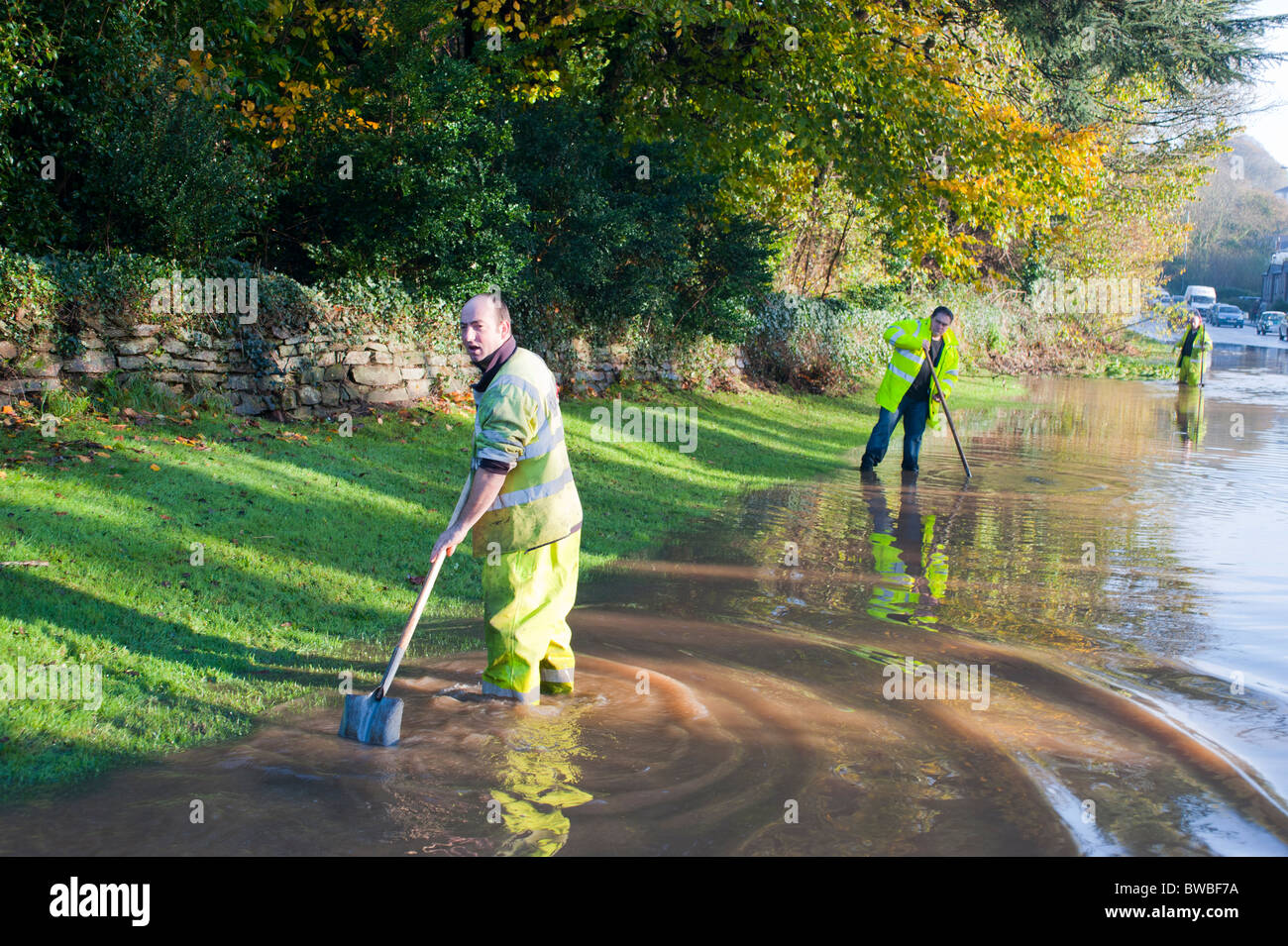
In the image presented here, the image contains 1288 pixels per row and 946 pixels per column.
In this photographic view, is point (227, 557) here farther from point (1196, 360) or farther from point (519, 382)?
point (1196, 360)

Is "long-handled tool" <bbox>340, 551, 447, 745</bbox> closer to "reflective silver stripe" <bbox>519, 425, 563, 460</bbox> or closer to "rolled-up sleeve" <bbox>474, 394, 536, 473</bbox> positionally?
"rolled-up sleeve" <bbox>474, 394, 536, 473</bbox>

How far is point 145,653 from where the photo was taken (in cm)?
578

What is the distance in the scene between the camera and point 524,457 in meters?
5.32

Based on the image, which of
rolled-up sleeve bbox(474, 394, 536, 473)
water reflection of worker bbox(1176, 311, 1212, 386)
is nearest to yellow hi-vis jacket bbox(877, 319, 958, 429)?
rolled-up sleeve bbox(474, 394, 536, 473)

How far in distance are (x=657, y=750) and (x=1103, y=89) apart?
21909 mm

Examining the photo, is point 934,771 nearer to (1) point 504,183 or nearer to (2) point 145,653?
(2) point 145,653

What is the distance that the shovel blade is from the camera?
494cm

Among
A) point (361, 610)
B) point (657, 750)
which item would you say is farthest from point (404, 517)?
point (657, 750)

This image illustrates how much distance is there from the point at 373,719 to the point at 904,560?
5.46 m

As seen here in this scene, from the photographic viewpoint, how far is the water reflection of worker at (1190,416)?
1816cm

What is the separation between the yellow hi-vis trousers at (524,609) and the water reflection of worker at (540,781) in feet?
0.71

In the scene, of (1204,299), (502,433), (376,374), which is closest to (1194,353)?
(376,374)

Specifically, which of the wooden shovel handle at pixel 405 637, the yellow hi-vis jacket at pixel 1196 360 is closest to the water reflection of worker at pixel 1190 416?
the yellow hi-vis jacket at pixel 1196 360

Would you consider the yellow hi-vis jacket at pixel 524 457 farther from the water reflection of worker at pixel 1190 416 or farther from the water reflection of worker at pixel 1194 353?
the water reflection of worker at pixel 1194 353
